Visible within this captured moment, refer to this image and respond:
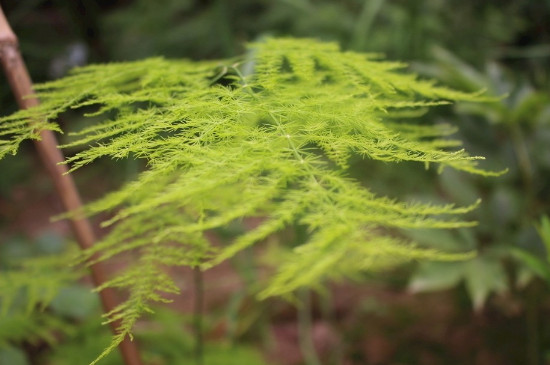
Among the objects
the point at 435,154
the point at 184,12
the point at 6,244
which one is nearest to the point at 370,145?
the point at 435,154

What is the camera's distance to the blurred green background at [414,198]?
102 cm

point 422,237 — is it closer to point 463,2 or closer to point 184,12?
point 463,2

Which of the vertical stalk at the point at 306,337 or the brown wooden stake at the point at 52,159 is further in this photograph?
the vertical stalk at the point at 306,337

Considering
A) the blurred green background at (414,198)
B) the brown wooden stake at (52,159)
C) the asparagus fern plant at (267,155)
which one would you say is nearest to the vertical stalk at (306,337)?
the blurred green background at (414,198)

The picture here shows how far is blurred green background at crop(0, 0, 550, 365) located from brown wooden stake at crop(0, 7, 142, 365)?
13.8 inches

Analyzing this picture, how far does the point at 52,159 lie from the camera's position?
65cm

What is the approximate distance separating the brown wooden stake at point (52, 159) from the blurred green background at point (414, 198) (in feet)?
1.15

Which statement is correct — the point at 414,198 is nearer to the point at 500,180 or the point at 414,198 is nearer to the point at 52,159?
the point at 500,180

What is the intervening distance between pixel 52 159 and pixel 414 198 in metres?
0.73

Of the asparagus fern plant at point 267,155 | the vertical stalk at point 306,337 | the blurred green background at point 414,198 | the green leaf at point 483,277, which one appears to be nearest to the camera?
the asparagus fern plant at point 267,155

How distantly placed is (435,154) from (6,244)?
3.95ft

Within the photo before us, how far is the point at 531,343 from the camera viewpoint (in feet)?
3.41

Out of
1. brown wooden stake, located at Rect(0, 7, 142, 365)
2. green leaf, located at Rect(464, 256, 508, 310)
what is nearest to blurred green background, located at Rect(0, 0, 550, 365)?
green leaf, located at Rect(464, 256, 508, 310)

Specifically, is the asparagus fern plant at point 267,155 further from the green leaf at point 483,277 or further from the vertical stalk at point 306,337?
the vertical stalk at point 306,337
